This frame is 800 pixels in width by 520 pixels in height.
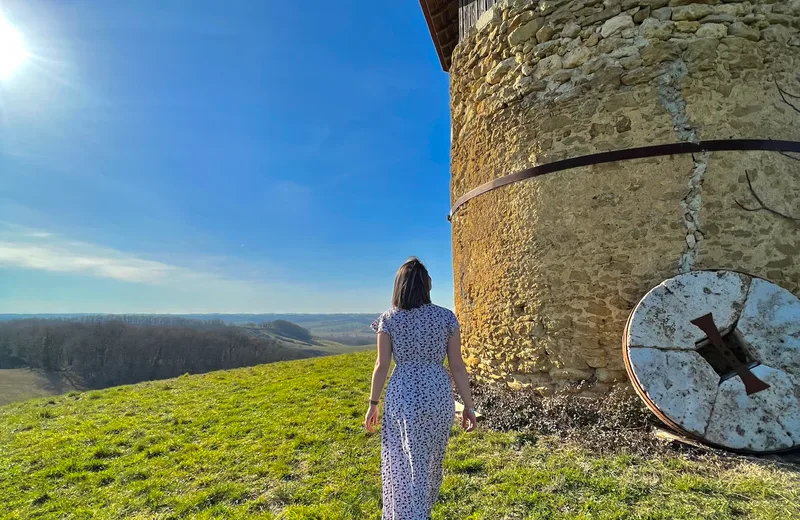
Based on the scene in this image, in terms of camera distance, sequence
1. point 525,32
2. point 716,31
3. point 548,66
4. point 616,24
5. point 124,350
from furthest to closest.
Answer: point 124,350 < point 525,32 < point 548,66 < point 616,24 < point 716,31

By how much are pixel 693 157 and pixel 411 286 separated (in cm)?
359

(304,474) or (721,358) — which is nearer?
(721,358)

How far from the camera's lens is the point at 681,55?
421 centimetres

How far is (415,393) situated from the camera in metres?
2.45

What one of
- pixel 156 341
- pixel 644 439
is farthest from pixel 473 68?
pixel 156 341

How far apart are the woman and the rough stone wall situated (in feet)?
7.90

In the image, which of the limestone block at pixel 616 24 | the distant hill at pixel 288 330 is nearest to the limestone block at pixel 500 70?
the limestone block at pixel 616 24

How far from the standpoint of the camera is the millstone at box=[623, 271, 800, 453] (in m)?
3.26

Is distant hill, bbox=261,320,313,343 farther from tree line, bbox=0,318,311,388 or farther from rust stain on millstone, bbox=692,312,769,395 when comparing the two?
rust stain on millstone, bbox=692,312,769,395

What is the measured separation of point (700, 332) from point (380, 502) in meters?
3.27

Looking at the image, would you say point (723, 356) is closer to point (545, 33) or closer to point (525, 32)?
point (545, 33)

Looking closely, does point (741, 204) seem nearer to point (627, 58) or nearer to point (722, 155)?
point (722, 155)

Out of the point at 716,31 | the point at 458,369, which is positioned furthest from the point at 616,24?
the point at 458,369

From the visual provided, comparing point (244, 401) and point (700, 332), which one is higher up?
point (700, 332)
